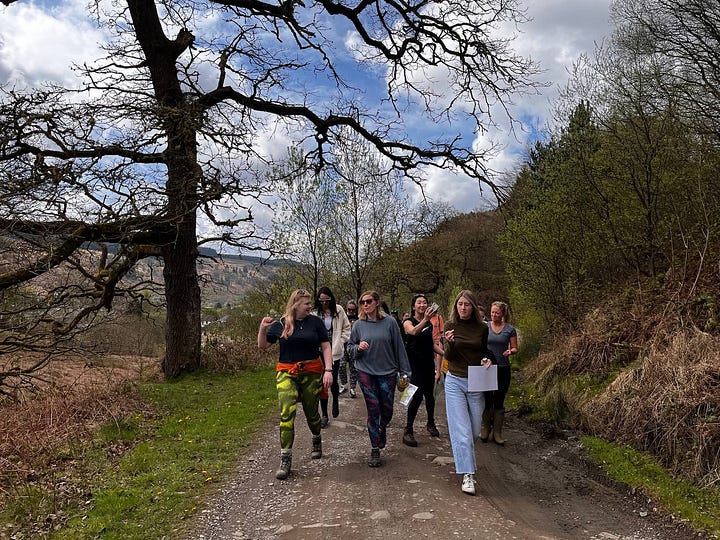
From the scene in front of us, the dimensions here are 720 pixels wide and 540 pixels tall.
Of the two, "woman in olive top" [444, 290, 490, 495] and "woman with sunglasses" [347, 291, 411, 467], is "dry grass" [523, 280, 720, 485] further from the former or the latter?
"woman with sunglasses" [347, 291, 411, 467]

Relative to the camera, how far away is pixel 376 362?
665 cm

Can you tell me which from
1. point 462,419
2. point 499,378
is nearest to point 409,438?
point 499,378

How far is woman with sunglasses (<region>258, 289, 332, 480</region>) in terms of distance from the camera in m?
6.23

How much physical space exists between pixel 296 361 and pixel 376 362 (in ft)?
3.22

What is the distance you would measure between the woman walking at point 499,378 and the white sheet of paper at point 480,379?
1.86 meters

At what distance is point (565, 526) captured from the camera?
4918 mm

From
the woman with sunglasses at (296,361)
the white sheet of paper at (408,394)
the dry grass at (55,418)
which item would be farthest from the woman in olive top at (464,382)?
the dry grass at (55,418)

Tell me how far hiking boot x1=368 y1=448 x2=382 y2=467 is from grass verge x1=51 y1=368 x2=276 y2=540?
1.80m

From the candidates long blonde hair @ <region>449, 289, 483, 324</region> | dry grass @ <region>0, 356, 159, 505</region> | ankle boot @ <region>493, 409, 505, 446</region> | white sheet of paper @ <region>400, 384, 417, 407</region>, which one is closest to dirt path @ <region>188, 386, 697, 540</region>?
ankle boot @ <region>493, 409, 505, 446</region>

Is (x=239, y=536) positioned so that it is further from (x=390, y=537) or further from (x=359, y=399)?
(x=359, y=399)

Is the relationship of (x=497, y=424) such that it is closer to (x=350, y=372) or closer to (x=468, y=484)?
(x=468, y=484)

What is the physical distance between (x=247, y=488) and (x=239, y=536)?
123cm

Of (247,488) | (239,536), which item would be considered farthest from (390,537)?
(247,488)

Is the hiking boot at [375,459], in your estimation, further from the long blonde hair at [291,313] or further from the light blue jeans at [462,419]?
the long blonde hair at [291,313]
